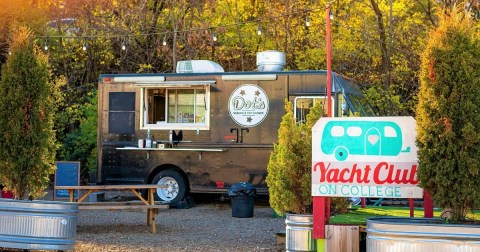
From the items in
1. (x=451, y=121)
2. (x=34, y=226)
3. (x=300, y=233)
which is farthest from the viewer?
(x=34, y=226)

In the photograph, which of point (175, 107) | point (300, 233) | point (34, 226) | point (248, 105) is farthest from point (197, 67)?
point (300, 233)

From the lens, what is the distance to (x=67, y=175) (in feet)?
55.5

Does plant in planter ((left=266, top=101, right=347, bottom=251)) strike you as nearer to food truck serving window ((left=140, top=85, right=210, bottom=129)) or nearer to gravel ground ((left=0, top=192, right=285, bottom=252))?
gravel ground ((left=0, top=192, right=285, bottom=252))

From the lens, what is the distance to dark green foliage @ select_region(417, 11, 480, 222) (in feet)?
24.8

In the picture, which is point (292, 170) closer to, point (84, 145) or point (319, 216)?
point (319, 216)

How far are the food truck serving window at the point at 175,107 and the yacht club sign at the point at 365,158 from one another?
801 centimetres

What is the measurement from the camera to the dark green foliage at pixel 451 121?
297 inches

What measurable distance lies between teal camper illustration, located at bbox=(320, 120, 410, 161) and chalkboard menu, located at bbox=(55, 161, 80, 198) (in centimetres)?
948

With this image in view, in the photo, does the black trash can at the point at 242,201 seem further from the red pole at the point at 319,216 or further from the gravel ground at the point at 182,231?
the red pole at the point at 319,216

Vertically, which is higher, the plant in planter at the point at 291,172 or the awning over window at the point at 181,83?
the awning over window at the point at 181,83

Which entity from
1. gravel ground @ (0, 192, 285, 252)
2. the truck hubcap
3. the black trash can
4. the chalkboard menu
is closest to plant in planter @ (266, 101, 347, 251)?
gravel ground @ (0, 192, 285, 252)

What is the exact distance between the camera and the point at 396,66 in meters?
22.5

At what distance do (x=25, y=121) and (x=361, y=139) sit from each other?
4134 mm

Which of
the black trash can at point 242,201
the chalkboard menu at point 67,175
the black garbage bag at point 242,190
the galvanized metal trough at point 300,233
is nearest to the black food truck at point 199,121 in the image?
the chalkboard menu at point 67,175
